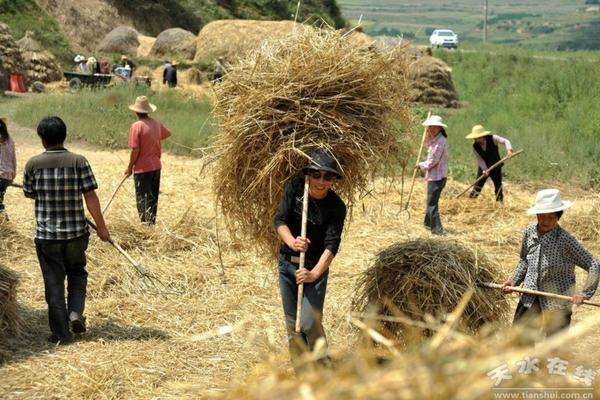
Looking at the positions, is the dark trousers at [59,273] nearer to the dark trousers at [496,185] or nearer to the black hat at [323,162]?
the black hat at [323,162]

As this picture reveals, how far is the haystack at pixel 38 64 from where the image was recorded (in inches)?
931

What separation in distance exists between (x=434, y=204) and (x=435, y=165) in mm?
459

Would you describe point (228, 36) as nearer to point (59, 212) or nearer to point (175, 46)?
point (175, 46)

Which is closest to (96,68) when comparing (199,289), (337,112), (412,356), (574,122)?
(574,122)

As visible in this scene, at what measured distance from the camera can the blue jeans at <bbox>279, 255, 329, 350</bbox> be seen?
4.66 metres

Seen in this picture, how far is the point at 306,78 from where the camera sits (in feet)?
17.5

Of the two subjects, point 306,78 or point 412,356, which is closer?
point 412,356

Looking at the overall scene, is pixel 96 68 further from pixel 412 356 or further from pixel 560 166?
pixel 412 356

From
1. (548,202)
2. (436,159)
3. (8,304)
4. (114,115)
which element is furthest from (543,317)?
(114,115)

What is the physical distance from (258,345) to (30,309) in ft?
6.57

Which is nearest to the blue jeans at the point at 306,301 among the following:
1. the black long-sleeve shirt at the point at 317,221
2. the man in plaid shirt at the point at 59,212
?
the black long-sleeve shirt at the point at 317,221

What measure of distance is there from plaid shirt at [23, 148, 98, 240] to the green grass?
841 cm

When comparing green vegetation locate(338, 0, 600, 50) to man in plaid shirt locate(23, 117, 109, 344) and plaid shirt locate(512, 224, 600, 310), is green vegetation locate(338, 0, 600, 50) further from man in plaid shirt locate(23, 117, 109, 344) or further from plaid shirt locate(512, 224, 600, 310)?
plaid shirt locate(512, 224, 600, 310)

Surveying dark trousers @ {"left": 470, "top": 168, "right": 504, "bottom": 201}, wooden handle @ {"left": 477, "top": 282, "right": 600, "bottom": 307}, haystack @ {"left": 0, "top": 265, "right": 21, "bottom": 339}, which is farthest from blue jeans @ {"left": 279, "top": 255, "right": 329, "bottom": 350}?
dark trousers @ {"left": 470, "top": 168, "right": 504, "bottom": 201}
